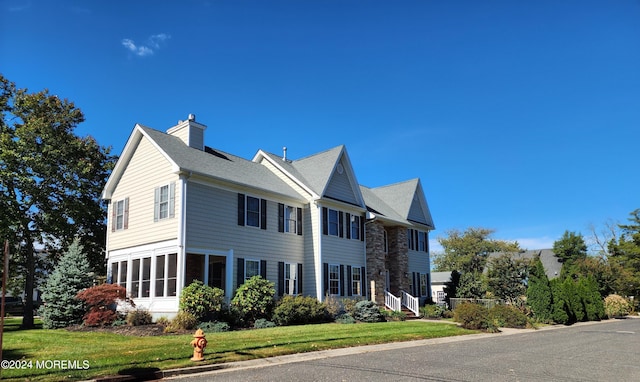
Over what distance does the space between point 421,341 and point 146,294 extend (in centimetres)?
1194

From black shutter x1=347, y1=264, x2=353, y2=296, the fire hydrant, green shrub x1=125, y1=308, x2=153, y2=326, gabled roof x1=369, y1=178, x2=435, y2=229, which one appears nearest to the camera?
the fire hydrant

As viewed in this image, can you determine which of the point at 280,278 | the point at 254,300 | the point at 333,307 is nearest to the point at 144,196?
the point at 254,300

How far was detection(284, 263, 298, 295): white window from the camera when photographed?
23.7 meters

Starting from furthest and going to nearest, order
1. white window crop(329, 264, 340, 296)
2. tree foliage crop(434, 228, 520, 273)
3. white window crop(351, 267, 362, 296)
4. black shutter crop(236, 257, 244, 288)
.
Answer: tree foliage crop(434, 228, 520, 273), white window crop(351, 267, 362, 296), white window crop(329, 264, 340, 296), black shutter crop(236, 257, 244, 288)

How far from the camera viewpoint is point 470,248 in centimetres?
7281

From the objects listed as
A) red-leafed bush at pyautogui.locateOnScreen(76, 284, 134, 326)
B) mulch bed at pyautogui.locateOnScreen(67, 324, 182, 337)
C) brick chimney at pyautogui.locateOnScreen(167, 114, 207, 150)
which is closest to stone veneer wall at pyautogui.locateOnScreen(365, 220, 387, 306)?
brick chimney at pyautogui.locateOnScreen(167, 114, 207, 150)

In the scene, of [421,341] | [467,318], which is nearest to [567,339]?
[467,318]

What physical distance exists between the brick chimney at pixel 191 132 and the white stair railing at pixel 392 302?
45.7 ft

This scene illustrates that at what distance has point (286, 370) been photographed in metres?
9.97

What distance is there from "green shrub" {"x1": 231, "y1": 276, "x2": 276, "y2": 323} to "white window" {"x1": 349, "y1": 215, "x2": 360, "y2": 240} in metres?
8.08

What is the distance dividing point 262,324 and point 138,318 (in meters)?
4.93

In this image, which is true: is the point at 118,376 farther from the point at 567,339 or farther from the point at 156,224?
the point at 567,339

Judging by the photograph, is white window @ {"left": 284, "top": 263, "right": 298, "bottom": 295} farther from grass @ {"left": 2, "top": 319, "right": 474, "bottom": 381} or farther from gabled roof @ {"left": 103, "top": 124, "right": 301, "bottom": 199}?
grass @ {"left": 2, "top": 319, "right": 474, "bottom": 381}

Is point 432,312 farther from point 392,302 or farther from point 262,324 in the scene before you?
point 262,324
